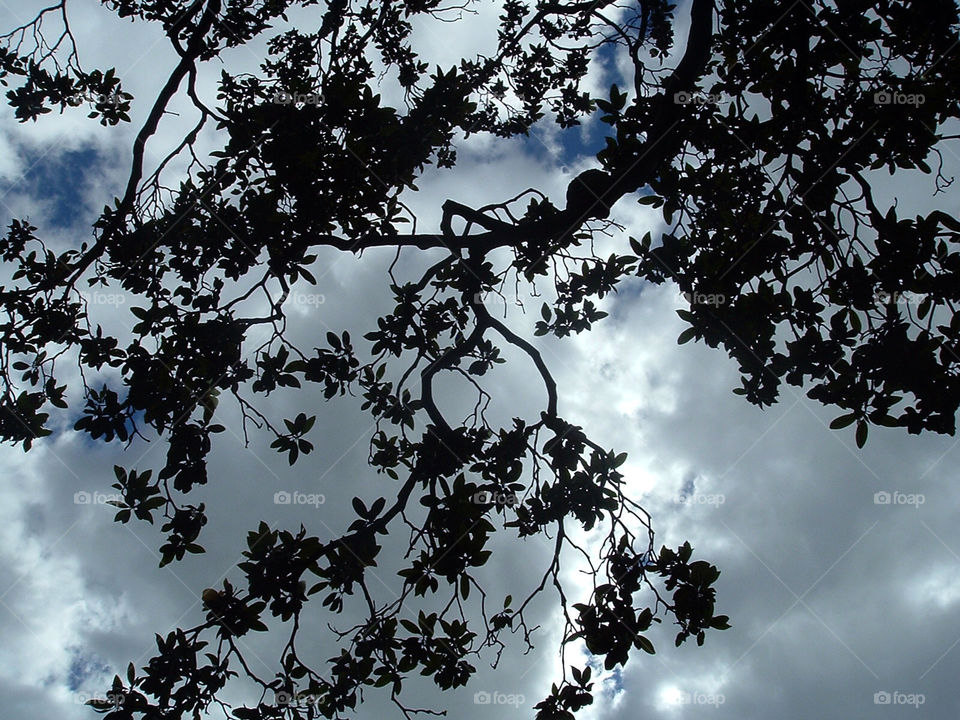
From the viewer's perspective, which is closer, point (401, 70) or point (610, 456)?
point (610, 456)

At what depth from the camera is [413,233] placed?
13.3 feet

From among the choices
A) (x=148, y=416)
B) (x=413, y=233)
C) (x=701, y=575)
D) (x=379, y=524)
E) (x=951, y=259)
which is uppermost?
(x=413, y=233)

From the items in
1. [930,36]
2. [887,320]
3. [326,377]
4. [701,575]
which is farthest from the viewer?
[326,377]

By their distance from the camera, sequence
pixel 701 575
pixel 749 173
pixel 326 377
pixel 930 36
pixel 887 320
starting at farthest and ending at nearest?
pixel 326 377, pixel 749 173, pixel 701 575, pixel 930 36, pixel 887 320

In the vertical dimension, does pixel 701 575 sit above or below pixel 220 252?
below

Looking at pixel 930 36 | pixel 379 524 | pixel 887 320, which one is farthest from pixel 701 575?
pixel 930 36

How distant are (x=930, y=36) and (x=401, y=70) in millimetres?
4453

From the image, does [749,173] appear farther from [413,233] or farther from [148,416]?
[148,416]

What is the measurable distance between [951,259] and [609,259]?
204 centimetres

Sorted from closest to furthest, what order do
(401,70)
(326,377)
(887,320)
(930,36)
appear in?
(887,320) → (930,36) → (326,377) → (401,70)

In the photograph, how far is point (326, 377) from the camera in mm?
4062

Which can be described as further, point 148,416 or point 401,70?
point 401,70

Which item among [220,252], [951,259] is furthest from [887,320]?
[220,252]

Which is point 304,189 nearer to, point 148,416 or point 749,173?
point 148,416
